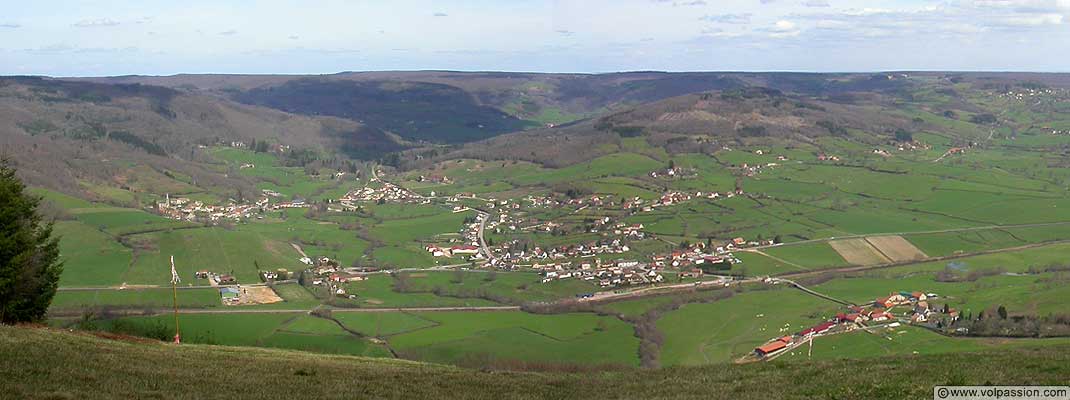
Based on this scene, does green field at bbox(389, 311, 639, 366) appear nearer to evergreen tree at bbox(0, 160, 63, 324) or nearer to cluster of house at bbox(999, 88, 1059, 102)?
evergreen tree at bbox(0, 160, 63, 324)

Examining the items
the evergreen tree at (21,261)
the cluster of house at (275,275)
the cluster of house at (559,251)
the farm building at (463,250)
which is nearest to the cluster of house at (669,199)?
the cluster of house at (559,251)

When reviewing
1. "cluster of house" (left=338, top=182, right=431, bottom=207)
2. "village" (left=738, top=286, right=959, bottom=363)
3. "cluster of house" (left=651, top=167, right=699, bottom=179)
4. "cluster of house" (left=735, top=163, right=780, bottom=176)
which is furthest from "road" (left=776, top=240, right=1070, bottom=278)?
"cluster of house" (left=338, top=182, right=431, bottom=207)

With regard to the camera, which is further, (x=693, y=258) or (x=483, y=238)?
(x=483, y=238)

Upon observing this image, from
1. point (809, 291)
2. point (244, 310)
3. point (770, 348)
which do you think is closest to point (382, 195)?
point (244, 310)

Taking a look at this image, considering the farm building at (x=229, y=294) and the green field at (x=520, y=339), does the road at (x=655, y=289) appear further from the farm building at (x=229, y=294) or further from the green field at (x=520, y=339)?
the farm building at (x=229, y=294)

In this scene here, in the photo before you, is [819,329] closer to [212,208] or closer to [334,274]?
[334,274]

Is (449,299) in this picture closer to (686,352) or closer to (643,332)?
(643,332)

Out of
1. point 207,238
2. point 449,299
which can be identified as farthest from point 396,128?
point 449,299
